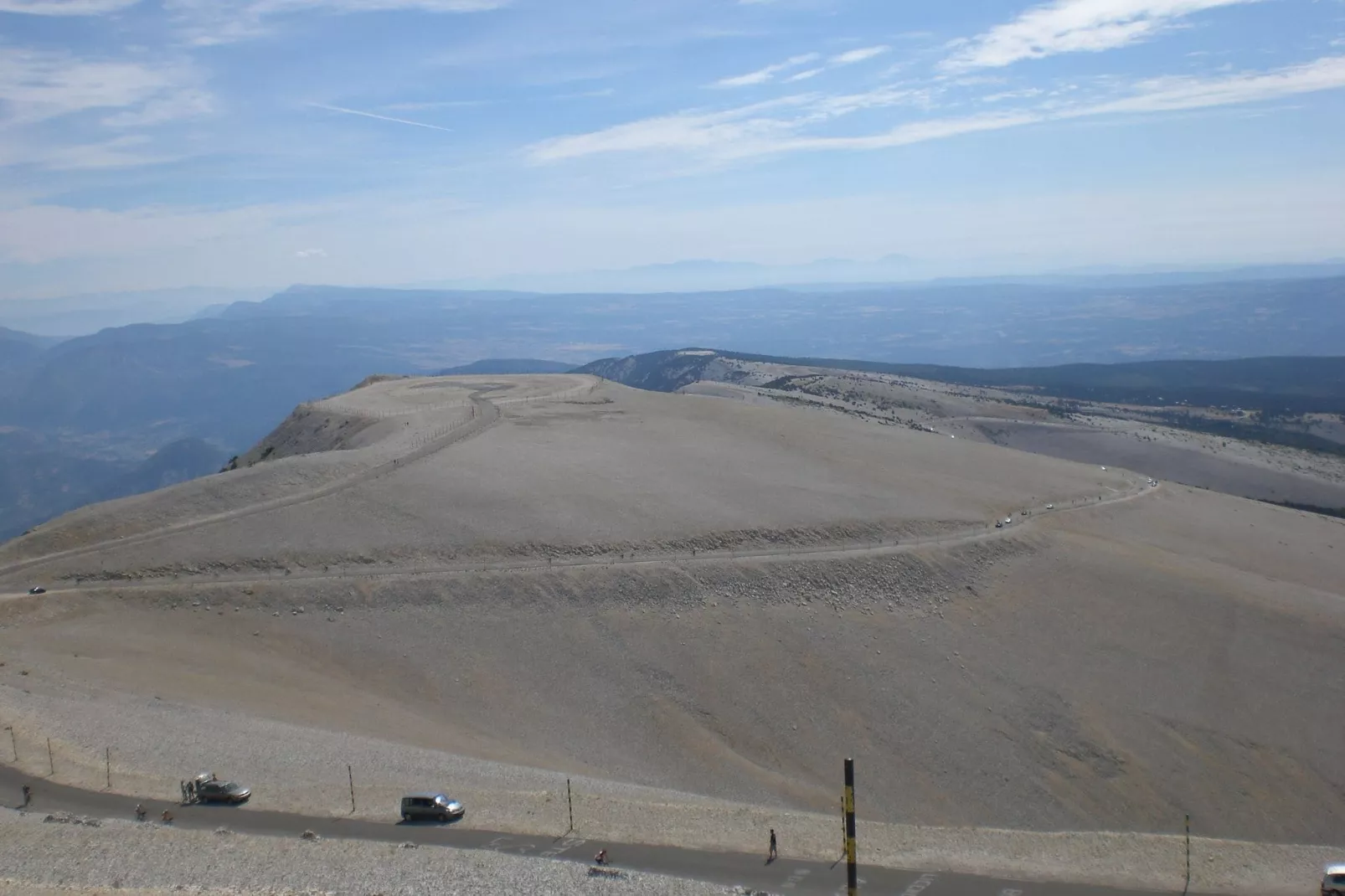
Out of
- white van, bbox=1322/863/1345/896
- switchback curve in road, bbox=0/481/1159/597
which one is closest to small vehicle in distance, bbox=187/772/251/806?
switchback curve in road, bbox=0/481/1159/597

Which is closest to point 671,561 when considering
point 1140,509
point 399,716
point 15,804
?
point 399,716

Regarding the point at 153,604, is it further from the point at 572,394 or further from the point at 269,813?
the point at 572,394

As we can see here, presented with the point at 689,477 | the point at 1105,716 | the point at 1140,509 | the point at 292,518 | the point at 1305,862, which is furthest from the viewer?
the point at 1140,509

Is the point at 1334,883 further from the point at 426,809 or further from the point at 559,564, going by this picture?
the point at 559,564

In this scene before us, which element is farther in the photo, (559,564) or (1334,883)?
(559,564)

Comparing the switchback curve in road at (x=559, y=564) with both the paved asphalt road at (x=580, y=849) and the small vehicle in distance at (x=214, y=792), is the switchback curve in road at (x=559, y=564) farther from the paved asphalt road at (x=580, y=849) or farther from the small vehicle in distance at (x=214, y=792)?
the small vehicle in distance at (x=214, y=792)

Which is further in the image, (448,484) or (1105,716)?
(448,484)

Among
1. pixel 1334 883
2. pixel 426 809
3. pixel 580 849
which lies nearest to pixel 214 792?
pixel 426 809
